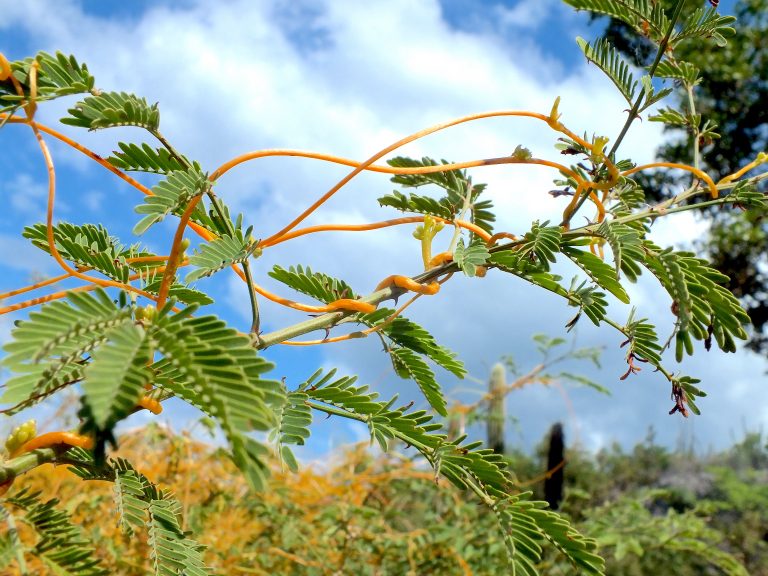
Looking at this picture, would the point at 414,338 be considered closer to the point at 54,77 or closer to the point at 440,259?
the point at 440,259

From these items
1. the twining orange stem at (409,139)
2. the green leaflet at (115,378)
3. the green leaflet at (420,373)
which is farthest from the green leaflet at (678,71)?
the green leaflet at (115,378)

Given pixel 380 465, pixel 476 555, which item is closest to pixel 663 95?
pixel 476 555

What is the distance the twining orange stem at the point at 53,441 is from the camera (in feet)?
2.64

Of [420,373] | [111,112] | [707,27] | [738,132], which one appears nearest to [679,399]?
[420,373]

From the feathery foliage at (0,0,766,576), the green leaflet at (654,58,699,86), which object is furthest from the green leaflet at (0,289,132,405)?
the green leaflet at (654,58,699,86)

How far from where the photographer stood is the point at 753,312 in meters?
7.93

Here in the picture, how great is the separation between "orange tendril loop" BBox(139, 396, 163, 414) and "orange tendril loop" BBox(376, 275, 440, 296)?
0.28 metres

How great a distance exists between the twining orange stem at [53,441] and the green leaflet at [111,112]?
0.31 metres

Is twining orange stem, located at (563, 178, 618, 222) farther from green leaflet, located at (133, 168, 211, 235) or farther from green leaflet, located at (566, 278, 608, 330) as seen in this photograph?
green leaflet, located at (133, 168, 211, 235)

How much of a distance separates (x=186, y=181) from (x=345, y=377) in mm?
292

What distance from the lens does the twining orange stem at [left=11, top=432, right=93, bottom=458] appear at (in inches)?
31.6

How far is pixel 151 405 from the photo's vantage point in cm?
79

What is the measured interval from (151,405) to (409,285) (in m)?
0.31

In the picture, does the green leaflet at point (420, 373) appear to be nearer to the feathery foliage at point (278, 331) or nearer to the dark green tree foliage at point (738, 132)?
the feathery foliage at point (278, 331)
